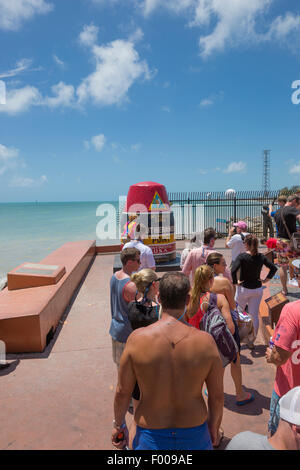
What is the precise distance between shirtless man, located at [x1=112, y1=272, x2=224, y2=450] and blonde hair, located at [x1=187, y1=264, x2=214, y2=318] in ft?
4.21

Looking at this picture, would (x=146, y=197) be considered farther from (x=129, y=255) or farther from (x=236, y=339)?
(x=236, y=339)

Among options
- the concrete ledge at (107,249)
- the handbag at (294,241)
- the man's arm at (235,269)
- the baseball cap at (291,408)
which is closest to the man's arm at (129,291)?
the baseball cap at (291,408)

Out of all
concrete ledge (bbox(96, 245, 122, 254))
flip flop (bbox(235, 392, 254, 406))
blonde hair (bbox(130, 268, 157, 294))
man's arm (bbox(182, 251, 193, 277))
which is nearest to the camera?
blonde hair (bbox(130, 268, 157, 294))

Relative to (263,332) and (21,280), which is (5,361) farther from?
(263,332)

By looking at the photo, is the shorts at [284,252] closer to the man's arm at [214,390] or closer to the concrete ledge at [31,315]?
the concrete ledge at [31,315]

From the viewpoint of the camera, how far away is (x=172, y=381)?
178cm

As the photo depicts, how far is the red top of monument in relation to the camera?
10516mm

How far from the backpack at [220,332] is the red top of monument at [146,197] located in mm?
7604

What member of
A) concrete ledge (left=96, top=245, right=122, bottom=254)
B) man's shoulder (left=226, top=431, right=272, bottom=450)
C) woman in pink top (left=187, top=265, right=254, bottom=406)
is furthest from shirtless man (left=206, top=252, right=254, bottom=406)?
concrete ledge (left=96, top=245, right=122, bottom=254)

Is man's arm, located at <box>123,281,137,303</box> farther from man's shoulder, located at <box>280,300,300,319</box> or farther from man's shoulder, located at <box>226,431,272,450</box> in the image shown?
man's shoulder, located at <box>226,431,272,450</box>

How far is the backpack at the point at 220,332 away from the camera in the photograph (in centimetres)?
300

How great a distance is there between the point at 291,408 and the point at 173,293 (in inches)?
32.6

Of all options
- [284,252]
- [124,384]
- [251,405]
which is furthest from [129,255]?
[284,252]

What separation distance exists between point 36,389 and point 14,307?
1687mm
